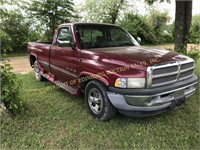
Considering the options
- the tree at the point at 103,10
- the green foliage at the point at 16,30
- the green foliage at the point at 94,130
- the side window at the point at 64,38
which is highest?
the tree at the point at 103,10

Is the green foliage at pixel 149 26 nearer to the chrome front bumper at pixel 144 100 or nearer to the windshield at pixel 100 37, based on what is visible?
the windshield at pixel 100 37

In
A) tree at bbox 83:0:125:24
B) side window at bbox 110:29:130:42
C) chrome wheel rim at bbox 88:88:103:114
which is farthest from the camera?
tree at bbox 83:0:125:24

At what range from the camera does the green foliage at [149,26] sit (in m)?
20.1

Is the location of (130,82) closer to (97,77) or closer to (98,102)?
(97,77)

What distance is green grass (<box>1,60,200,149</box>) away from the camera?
3.35 meters

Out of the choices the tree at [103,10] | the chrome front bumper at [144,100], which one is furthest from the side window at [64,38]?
the tree at [103,10]

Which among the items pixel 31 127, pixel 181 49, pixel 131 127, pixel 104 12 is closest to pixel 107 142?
pixel 131 127

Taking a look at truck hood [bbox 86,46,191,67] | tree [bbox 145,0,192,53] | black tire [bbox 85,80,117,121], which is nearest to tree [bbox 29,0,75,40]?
tree [bbox 145,0,192,53]

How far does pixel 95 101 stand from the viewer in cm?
404

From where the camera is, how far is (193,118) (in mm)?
4113

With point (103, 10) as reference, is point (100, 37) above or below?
below

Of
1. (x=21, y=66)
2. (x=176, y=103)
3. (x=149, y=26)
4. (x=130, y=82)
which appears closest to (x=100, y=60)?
(x=130, y=82)

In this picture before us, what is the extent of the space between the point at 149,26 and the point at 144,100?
18.8 metres

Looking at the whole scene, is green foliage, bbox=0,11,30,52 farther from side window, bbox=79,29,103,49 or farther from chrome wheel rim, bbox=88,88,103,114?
chrome wheel rim, bbox=88,88,103,114
